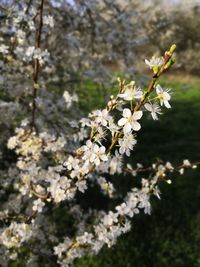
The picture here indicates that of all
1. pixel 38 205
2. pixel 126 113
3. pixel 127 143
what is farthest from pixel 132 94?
pixel 38 205

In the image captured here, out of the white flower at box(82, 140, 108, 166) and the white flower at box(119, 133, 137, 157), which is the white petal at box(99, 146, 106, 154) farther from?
the white flower at box(119, 133, 137, 157)

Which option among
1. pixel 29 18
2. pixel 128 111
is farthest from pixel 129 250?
pixel 128 111

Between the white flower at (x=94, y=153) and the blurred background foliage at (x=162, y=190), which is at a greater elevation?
the blurred background foliage at (x=162, y=190)

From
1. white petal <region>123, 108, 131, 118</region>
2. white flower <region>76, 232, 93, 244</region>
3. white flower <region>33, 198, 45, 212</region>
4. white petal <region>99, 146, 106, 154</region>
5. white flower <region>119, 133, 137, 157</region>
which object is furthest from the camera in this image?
white flower <region>76, 232, 93, 244</region>

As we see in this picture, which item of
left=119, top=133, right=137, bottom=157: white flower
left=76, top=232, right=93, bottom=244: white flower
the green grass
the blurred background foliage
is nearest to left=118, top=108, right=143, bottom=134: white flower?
left=119, top=133, right=137, bottom=157: white flower

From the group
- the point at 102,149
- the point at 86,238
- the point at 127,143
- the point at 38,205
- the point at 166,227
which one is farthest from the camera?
the point at 166,227

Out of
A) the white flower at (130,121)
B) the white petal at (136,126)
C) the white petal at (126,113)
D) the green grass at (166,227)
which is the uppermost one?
the green grass at (166,227)

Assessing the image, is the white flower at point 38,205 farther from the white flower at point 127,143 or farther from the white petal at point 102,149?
the white flower at point 127,143

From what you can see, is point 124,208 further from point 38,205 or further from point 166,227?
point 166,227

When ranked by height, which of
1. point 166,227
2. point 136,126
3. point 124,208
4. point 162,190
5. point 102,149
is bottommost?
point 136,126

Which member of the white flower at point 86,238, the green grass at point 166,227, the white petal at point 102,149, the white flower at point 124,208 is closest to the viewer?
the white petal at point 102,149

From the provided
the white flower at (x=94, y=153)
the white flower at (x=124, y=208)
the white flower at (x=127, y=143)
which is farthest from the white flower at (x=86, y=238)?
the white flower at (x=127, y=143)
